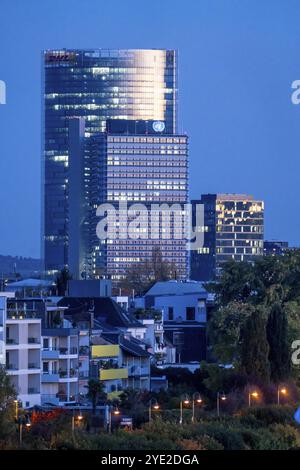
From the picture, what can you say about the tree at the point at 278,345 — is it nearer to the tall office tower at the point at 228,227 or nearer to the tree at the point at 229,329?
the tree at the point at 229,329

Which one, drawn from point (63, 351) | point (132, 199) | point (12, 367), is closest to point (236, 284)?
point (63, 351)

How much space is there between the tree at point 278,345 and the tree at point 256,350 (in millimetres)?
414

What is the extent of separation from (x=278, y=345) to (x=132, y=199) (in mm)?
104003

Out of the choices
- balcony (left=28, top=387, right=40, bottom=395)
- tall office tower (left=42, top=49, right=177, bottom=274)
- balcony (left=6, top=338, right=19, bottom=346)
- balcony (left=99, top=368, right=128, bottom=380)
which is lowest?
balcony (left=28, top=387, right=40, bottom=395)

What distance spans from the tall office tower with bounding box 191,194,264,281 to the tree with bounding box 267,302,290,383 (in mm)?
90753

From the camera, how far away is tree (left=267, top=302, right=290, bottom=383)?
4772 centimetres

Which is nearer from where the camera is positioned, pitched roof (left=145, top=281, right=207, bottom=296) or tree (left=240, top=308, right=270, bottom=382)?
tree (left=240, top=308, right=270, bottom=382)

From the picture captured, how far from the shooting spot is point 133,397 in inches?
1884

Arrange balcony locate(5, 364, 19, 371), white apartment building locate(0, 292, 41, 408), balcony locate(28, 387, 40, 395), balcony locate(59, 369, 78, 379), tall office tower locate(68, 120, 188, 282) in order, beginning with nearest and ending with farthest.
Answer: balcony locate(5, 364, 19, 371) < white apartment building locate(0, 292, 41, 408) < balcony locate(28, 387, 40, 395) < balcony locate(59, 369, 78, 379) < tall office tower locate(68, 120, 188, 282)

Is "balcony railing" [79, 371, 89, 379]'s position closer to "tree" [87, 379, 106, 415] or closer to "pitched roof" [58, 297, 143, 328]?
"tree" [87, 379, 106, 415]

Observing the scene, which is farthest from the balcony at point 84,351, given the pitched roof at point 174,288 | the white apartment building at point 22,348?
the pitched roof at point 174,288

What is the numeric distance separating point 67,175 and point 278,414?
131453mm

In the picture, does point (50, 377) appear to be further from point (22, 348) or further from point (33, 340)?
point (22, 348)

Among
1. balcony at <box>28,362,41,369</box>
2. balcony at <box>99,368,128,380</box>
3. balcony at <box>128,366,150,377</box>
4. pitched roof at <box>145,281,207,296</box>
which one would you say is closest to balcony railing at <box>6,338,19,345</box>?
balcony at <box>28,362,41,369</box>
